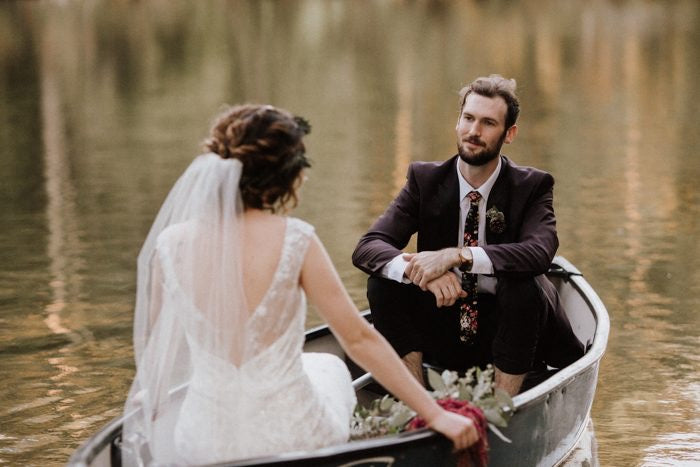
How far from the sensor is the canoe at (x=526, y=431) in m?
3.15

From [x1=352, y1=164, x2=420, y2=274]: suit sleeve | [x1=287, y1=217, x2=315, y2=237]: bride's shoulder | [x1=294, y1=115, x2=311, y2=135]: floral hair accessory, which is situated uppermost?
[x1=294, y1=115, x2=311, y2=135]: floral hair accessory

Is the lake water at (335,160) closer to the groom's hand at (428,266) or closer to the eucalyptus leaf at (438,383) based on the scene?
the groom's hand at (428,266)

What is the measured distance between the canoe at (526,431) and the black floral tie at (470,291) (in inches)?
16.0

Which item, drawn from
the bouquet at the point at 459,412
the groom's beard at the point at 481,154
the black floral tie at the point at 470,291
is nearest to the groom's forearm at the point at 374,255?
the black floral tie at the point at 470,291

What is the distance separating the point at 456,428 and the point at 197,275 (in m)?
0.83

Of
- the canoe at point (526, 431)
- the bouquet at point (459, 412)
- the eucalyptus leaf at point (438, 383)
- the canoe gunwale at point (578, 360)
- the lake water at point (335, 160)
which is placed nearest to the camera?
the canoe at point (526, 431)

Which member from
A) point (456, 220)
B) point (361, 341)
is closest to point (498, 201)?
point (456, 220)

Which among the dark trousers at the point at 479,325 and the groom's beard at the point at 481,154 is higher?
the groom's beard at the point at 481,154

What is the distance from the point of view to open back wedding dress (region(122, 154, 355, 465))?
3062mm

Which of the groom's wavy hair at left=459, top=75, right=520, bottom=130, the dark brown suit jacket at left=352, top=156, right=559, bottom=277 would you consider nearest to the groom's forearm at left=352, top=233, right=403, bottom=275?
the dark brown suit jacket at left=352, top=156, right=559, bottom=277

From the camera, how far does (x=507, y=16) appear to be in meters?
43.8

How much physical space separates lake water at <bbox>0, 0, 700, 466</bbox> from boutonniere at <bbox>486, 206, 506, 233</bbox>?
1061mm

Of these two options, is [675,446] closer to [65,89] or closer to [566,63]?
[65,89]

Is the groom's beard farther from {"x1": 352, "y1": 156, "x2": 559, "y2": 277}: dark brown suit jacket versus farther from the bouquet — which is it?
the bouquet
